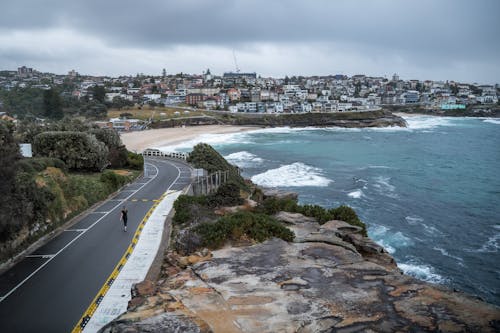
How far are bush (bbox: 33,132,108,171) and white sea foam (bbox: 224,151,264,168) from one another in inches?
806

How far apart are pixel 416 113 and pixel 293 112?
5763 cm

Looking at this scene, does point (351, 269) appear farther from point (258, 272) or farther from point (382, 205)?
point (382, 205)

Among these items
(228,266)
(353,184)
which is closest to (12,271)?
(228,266)

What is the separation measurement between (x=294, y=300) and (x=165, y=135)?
71.9m

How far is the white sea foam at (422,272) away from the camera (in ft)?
62.4

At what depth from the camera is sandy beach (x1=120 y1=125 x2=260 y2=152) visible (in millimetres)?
64812

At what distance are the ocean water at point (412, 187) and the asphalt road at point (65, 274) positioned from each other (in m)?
14.0

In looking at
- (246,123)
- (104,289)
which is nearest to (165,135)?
(246,123)

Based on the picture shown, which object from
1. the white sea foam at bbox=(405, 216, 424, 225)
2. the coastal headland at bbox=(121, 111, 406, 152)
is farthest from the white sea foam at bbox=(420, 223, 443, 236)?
the coastal headland at bbox=(121, 111, 406, 152)

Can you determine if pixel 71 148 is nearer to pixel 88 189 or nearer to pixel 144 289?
pixel 88 189

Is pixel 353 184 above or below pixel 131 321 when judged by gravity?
below

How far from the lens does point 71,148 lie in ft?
96.5

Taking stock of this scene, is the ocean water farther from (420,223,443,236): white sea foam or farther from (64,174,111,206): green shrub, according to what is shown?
(64,174,111,206): green shrub

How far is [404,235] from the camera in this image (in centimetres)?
2488
